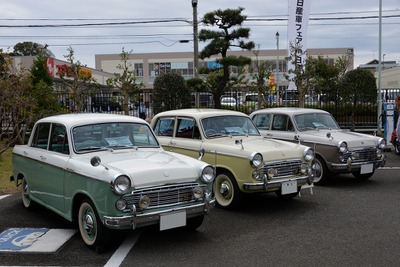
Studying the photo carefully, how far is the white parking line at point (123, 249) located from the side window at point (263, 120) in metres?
5.08

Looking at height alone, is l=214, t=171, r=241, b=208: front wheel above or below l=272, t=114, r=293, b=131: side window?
below

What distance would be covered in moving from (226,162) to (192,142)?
3.28 ft

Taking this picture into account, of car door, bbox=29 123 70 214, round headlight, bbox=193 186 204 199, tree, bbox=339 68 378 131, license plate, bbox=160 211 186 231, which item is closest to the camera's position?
license plate, bbox=160 211 186 231

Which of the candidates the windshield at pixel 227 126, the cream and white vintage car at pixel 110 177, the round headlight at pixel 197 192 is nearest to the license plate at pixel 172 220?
the cream and white vintage car at pixel 110 177

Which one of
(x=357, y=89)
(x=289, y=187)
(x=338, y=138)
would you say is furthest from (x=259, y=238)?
(x=357, y=89)

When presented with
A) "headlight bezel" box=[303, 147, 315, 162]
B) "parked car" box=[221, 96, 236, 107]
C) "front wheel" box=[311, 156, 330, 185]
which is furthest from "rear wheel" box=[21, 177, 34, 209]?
"parked car" box=[221, 96, 236, 107]

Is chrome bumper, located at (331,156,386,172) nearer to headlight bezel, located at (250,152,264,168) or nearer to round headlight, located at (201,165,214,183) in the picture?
headlight bezel, located at (250,152,264,168)

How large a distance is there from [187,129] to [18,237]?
11.2 ft

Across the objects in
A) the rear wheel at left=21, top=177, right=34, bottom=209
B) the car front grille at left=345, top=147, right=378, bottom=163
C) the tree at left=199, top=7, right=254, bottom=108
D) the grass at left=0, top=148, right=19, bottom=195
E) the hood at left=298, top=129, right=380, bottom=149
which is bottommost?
the grass at left=0, top=148, right=19, bottom=195

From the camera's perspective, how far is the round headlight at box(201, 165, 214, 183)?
4.98 meters

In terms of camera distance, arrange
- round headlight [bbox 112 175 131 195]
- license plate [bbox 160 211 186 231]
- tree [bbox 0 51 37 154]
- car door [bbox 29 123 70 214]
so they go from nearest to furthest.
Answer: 1. round headlight [bbox 112 175 131 195]
2. license plate [bbox 160 211 186 231]
3. car door [bbox 29 123 70 214]
4. tree [bbox 0 51 37 154]

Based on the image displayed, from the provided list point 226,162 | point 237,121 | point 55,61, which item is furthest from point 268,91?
point 55,61

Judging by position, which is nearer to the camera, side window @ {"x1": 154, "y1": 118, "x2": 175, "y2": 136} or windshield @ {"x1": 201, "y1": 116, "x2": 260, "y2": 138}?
windshield @ {"x1": 201, "y1": 116, "x2": 260, "y2": 138}

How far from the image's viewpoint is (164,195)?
4.65 meters
